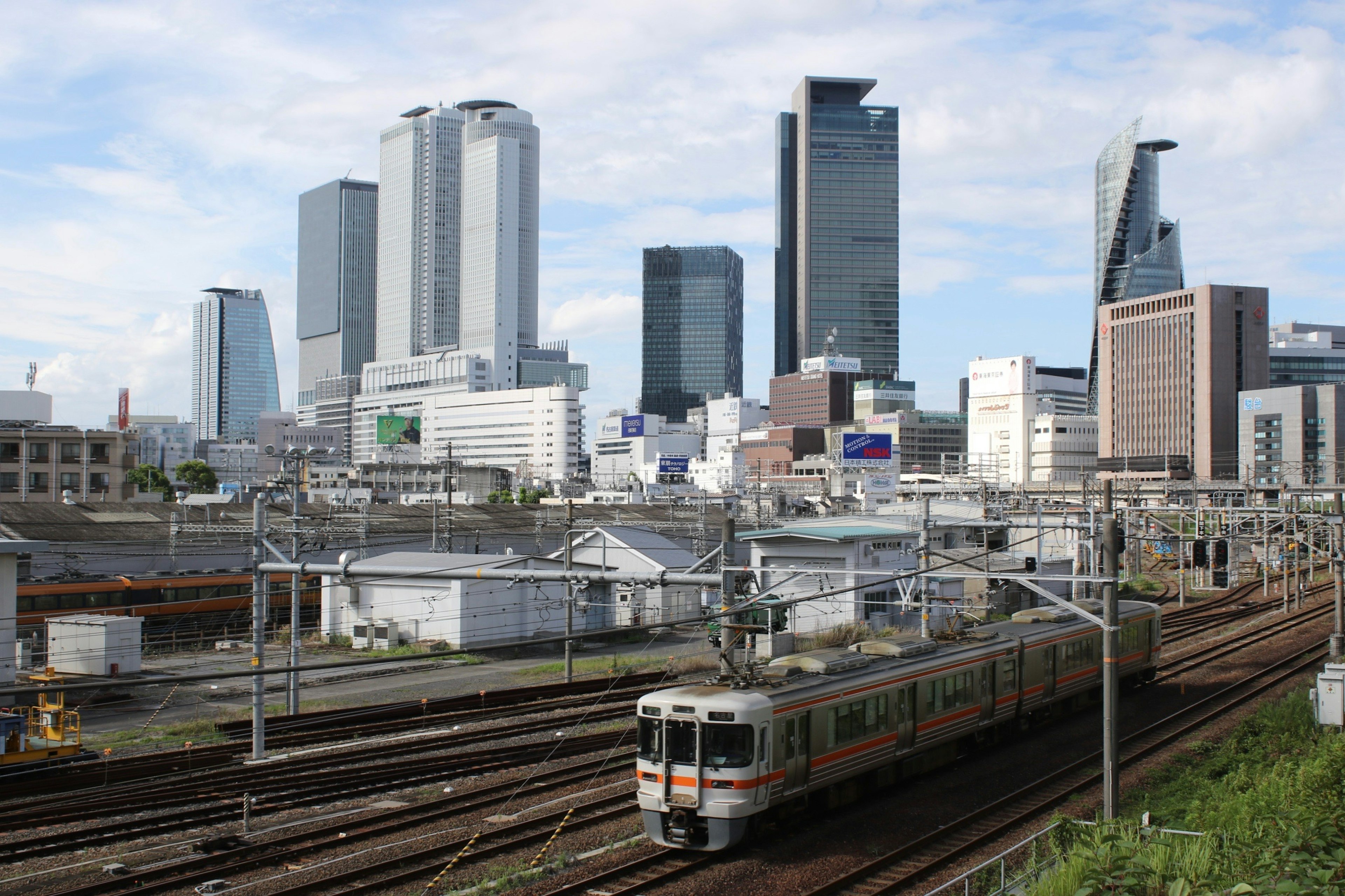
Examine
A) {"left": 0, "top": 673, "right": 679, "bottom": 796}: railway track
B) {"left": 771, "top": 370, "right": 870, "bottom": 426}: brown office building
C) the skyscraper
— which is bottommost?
{"left": 0, "top": 673, "right": 679, "bottom": 796}: railway track

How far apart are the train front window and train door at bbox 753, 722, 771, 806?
0.15 meters

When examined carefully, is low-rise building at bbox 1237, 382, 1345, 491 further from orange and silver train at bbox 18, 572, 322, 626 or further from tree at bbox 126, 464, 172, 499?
tree at bbox 126, 464, 172, 499

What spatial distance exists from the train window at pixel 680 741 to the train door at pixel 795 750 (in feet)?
3.67

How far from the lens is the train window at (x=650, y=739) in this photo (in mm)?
13055

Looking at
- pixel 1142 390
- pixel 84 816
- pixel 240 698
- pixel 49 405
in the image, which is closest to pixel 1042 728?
pixel 84 816

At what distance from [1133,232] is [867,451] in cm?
11532

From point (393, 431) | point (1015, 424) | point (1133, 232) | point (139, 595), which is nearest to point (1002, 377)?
point (1015, 424)

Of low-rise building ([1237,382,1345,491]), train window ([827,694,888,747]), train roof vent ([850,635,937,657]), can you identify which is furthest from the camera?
low-rise building ([1237,382,1345,491])

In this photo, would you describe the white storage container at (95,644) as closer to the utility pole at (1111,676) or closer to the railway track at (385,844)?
the railway track at (385,844)

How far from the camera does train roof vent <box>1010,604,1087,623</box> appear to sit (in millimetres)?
21781

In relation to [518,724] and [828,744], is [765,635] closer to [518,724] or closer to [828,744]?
[518,724]

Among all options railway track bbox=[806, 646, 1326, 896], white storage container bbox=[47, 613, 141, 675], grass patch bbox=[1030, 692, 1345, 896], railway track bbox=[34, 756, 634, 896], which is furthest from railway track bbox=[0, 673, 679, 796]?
white storage container bbox=[47, 613, 141, 675]

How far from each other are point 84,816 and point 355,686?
1399 centimetres

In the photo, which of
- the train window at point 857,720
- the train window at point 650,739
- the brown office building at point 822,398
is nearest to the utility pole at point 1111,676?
the train window at point 857,720
